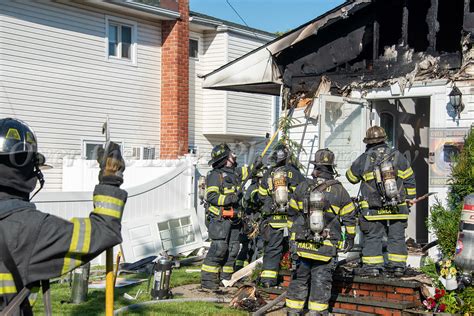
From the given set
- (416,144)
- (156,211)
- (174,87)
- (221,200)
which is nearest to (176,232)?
(156,211)

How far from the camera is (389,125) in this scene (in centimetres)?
1173

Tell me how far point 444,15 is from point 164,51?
36.4ft

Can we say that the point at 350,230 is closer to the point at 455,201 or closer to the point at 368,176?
the point at 368,176

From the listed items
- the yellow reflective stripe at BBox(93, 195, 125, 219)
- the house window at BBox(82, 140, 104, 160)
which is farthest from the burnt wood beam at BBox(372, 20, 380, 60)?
the house window at BBox(82, 140, 104, 160)

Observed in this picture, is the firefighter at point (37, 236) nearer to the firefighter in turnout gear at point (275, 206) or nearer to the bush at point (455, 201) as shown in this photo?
the firefighter in turnout gear at point (275, 206)

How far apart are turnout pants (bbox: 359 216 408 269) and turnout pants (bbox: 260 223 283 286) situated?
1228 millimetres

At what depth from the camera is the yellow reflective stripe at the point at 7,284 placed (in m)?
3.25

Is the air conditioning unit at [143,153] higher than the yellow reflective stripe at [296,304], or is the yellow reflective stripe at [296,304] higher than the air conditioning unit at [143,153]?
the air conditioning unit at [143,153]

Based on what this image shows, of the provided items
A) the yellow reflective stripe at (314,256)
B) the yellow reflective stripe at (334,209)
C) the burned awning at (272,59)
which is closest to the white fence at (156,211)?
the burned awning at (272,59)

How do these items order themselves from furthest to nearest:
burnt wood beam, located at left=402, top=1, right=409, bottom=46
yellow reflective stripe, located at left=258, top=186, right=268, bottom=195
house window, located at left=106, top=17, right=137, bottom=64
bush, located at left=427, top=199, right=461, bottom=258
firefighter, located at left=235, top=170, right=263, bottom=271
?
1. house window, located at left=106, top=17, right=137, bottom=64
2. firefighter, located at left=235, top=170, right=263, bottom=271
3. burnt wood beam, located at left=402, top=1, right=409, bottom=46
4. yellow reflective stripe, located at left=258, top=186, right=268, bottom=195
5. bush, located at left=427, top=199, right=461, bottom=258

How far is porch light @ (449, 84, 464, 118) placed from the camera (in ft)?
30.8

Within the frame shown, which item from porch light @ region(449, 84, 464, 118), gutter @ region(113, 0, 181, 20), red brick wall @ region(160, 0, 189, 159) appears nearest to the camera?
porch light @ region(449, 84, 464, 118)

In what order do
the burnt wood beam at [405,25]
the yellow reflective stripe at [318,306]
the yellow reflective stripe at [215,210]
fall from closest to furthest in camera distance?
the yellow reflective stripe at [318,306] → the yellow reflective stripe at [215,210] → the burnt wood beam at [405,25]

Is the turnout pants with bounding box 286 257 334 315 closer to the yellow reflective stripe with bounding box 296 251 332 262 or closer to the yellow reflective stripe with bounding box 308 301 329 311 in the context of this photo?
the yellow reflective stripe with bounding box 308 301 329 311
